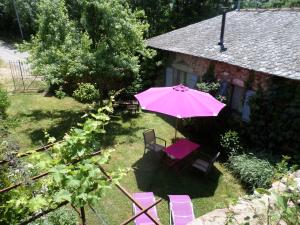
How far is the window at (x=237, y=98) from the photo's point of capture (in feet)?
39.7

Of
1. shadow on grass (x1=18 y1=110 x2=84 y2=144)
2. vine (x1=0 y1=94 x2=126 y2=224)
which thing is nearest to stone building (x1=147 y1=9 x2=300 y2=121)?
shadow on grass (x1=18 y1=110 x2=84 y2=144)

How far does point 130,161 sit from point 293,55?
23.5ft

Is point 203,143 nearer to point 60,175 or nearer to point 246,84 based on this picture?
point 246,84

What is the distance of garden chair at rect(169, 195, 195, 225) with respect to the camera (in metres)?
7.38

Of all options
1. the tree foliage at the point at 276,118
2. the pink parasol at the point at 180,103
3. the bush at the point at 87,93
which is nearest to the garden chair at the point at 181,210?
the pink parasol at the point at 180,103

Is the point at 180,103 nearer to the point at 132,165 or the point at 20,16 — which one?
the point at 132,165

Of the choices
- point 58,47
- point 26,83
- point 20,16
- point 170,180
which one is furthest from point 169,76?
point 20,16

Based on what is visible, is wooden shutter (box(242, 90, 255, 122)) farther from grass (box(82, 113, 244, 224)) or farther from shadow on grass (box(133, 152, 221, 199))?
shadow on grass (box(133, 152, 221, 199))

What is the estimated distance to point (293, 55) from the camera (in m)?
10.3

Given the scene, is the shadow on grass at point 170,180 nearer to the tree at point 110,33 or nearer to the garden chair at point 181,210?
the garden chair at point 181,210

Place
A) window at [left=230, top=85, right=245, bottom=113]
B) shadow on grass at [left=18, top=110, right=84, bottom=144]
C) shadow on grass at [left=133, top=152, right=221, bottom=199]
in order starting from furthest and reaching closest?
shadow on grass at [left=18, top=110, right=84, bottom=144] → window at [left=230, top=85, right=245, bottom=113] → shadow on grass at [left=133, top=152, right=221, bottom=199]

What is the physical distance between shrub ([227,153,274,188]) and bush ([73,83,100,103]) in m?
8.94

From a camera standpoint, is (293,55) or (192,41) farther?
(192,41)

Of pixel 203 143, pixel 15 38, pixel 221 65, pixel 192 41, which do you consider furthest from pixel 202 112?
pixel 15 38
